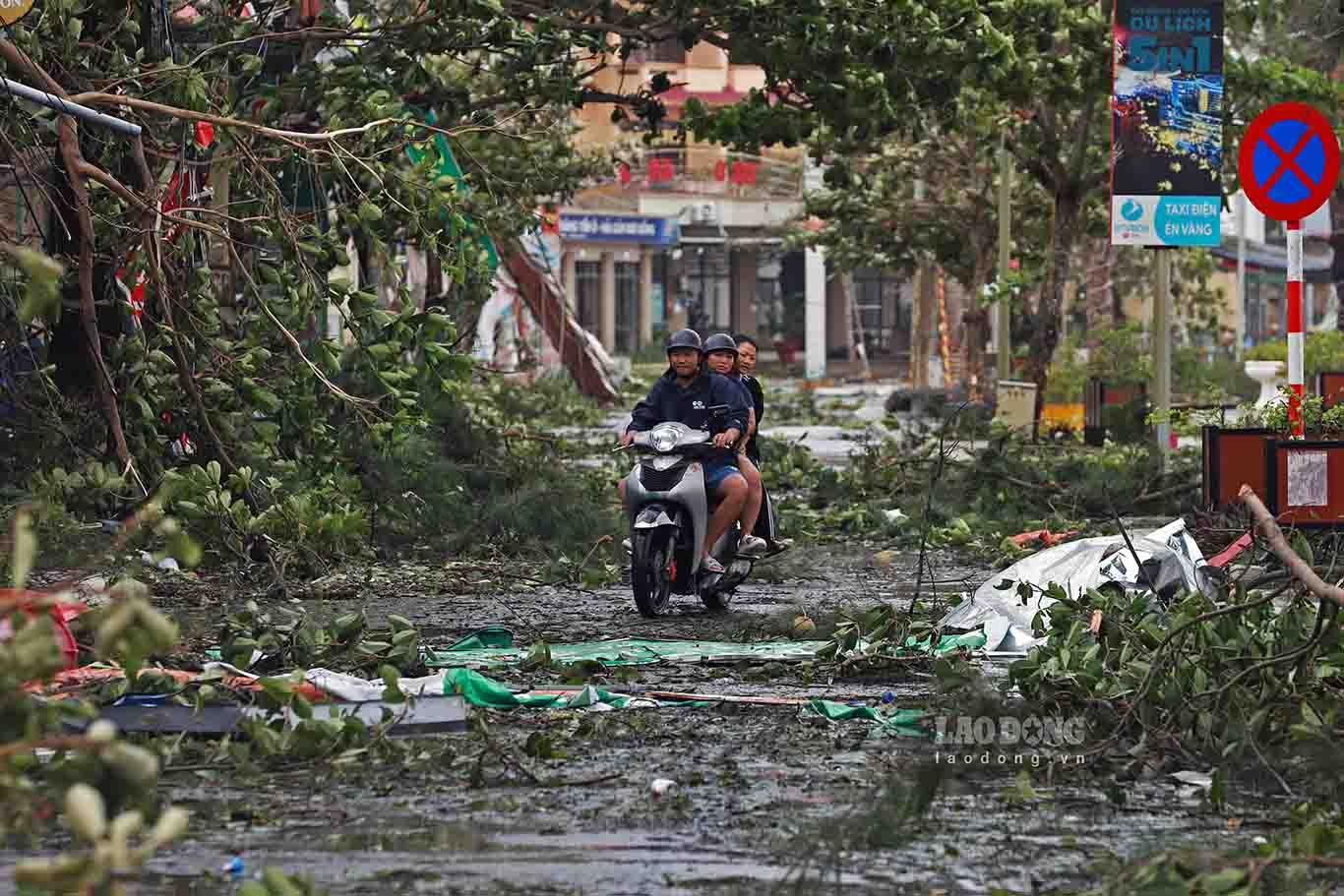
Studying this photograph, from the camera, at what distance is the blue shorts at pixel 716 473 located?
12.2 meters

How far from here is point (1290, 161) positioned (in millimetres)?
14984

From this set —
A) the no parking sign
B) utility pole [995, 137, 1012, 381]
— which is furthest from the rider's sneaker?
utility pole [995, 137, 1012, 381]

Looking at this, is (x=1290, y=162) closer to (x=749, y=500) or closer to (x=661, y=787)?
(x=749, y=500)

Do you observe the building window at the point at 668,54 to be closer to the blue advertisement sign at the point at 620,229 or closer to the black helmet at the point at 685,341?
the blue advertisement sign at the point at 620,229

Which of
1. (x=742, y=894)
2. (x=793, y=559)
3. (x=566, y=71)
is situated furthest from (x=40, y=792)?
(x=566, y=71)

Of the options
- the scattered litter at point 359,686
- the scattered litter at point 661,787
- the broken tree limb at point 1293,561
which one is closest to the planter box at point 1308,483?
the scattered litter at point 359,686

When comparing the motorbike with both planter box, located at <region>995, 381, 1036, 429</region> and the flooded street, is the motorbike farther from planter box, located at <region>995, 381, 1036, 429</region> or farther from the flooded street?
planter box, located at <region>995, 381, 1036, 429</region>

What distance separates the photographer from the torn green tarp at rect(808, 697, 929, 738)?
772cm

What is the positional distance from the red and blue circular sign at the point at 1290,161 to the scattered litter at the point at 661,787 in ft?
30.7

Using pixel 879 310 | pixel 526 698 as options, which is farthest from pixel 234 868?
pixel 879 310

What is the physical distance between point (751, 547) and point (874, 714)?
4427 millimetres

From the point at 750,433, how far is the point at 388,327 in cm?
231

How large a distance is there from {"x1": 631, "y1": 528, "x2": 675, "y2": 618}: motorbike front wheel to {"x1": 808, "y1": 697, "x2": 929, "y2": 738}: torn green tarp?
324 cm

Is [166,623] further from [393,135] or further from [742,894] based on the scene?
[393,135]
